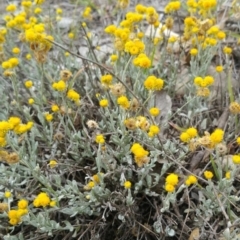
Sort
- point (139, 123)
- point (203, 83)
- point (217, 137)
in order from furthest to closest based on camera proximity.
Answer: point (203, 83)
point (139, 123)
point (217, 137)

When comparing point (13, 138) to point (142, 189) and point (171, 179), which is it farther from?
point (171, 179)

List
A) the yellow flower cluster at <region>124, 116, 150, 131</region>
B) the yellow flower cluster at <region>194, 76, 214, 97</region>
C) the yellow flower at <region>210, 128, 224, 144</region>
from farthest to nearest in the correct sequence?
the yellow flower cluster at <region>194, 76, 214, 97</region> → the yellow flower cluster at <region>124, 116, 150, 131</region> → the yellow flower at <region>210, 128, 224, 144</region>

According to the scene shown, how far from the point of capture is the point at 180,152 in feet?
6.49

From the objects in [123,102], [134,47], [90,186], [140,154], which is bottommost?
[90,186]

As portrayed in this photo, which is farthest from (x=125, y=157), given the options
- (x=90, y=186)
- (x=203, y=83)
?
(x=203, y=83)

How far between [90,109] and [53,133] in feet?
0.69

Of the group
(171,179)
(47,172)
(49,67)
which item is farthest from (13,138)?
(171,179)

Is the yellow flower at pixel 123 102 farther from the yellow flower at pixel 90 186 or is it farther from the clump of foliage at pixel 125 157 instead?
the yellow flower at pixel 90 186

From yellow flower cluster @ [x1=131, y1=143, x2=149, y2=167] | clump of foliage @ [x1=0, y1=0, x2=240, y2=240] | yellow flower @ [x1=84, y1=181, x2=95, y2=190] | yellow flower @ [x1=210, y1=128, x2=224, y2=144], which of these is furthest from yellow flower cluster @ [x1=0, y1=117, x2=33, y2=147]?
yellow flower @ [x1=210, y1=128, x2=224, y2=144]

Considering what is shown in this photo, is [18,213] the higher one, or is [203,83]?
[203,83]

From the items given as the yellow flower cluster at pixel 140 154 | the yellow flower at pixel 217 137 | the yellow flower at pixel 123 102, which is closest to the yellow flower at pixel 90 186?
the yellow flower cluster at pixel 140 154

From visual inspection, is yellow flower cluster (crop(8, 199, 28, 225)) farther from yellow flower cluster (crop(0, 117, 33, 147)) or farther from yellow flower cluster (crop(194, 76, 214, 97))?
yellow flower cluster (crop(194, 76, 214, 97))

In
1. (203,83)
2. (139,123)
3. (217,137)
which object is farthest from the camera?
(203,83)

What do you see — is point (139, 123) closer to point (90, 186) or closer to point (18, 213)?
point (90, 186)
